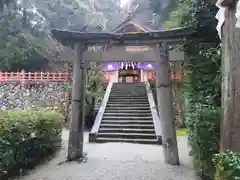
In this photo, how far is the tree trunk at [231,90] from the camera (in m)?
3.75

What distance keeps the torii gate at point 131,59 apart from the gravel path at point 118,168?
1.41 ft

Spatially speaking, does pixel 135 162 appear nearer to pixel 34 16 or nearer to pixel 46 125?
pixel 46 125

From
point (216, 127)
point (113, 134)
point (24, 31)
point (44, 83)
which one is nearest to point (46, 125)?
point (113, 134)

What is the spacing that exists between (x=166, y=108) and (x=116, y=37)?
2.03 metres

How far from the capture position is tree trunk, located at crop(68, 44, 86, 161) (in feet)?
23.0

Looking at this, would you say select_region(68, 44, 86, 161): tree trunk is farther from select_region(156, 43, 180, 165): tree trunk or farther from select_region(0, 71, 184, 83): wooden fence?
select_region(0, 71, 184, 83): wooden fence

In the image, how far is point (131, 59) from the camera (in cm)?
715

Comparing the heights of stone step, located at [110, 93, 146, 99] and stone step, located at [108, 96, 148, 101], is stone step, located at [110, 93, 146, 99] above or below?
above

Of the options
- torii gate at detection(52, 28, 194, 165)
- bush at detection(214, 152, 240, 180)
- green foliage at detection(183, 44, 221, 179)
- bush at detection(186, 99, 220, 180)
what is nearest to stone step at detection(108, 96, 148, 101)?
torii gate at detection(52, 28, 194, 165)

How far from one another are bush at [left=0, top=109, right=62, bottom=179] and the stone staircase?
272 cm

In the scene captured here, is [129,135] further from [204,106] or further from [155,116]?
[204,106]

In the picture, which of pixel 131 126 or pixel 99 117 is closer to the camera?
pixel 131 126

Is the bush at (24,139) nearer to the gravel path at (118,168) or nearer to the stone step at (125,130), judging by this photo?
the gravel path at (118,168)

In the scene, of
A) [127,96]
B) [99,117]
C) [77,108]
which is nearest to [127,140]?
[99,117]
